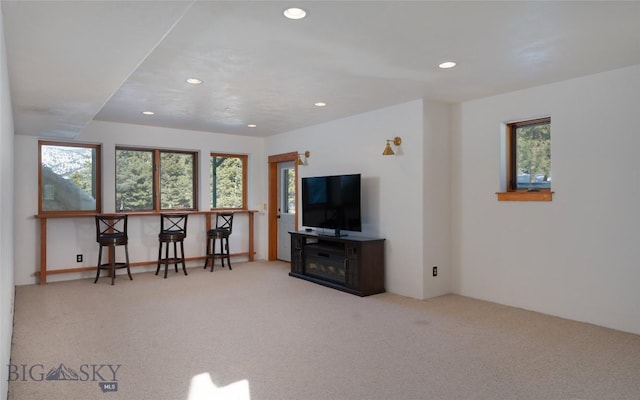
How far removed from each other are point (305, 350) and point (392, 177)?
8.66ft

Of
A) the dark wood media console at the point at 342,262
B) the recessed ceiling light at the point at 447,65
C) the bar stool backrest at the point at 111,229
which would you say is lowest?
the dark wood media console at the point at 342,262

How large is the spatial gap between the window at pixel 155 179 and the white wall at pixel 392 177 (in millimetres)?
2637

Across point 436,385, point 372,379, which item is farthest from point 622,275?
point 372,379

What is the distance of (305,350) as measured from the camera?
10.6 ft

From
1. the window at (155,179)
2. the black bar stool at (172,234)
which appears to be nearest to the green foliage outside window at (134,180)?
the window at (155,179)

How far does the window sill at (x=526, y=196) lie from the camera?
164 inches

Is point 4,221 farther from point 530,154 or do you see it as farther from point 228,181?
point 228,181

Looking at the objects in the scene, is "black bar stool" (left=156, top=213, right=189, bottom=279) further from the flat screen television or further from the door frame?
the flat screen television

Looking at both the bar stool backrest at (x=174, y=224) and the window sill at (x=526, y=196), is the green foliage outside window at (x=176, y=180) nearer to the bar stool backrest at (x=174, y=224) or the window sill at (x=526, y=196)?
the bar stool backrest at (x=174, y=224)

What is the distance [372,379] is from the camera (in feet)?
8.96

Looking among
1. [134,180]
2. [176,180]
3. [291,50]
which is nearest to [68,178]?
[134,180]

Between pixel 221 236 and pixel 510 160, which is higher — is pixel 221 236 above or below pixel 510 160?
below

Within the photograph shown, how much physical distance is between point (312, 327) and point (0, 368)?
2.34m

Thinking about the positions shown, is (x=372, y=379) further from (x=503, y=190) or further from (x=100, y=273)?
(x=100, y=273)
